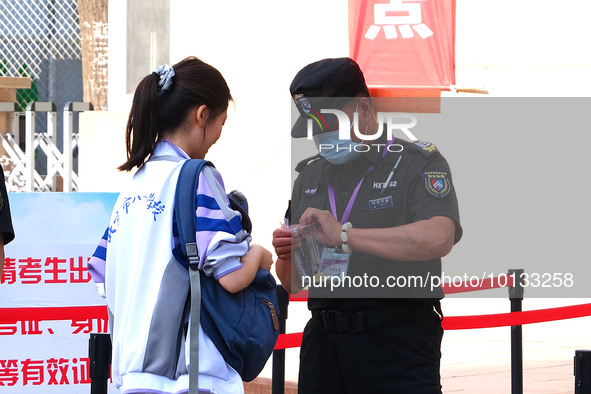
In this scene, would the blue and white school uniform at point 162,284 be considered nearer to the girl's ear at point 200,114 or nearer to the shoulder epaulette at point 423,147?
the girl's ear at point 200,114

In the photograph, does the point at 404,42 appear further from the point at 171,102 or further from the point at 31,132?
the point at 171,102

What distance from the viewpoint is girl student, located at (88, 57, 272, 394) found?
242 centimetres

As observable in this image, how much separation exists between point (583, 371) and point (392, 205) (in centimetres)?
82

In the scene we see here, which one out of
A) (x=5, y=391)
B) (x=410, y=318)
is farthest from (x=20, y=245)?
(x=410, y=318)

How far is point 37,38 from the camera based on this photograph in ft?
46.2

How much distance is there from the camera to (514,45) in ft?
35.6

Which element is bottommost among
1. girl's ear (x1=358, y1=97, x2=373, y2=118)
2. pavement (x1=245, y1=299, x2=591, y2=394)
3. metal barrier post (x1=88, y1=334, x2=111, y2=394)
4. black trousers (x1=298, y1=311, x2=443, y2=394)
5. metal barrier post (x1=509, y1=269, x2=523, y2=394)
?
pavement (x1=245, y1=299, x2=591, y2=394)

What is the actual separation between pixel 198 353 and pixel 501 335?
627cm

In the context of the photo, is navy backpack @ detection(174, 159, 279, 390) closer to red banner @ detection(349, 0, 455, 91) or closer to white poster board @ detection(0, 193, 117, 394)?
white poster board @ detection(0, 193, 117, 394)

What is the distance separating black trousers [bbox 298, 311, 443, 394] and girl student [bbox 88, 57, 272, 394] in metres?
0.56

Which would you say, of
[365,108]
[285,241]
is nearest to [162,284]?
[285,241]

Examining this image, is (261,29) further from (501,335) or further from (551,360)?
(551,360)

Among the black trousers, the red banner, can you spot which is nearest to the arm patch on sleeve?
the black trousers

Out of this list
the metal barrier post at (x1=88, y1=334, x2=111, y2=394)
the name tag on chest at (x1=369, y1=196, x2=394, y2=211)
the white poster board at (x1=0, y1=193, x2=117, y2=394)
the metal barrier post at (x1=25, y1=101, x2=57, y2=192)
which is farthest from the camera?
the metal barrier post at (x1=25, y1=101, x2=57, y2=192)
